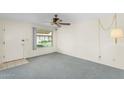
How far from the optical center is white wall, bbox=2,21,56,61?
4762mm

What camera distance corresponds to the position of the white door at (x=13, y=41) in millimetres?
4746

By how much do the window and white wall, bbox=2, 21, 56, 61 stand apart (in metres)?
0.68

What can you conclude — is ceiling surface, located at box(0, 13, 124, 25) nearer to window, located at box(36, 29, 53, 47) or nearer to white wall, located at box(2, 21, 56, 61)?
white wall, located at box(2, 21, 56, 61)

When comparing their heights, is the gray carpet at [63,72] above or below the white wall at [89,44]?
below

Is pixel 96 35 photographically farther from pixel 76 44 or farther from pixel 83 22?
pixel 76 44

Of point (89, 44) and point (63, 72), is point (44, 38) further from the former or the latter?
point (63, 72)

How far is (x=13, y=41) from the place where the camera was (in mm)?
5004

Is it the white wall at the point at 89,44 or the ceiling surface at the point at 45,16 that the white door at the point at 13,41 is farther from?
the white wall at the point at 89,44

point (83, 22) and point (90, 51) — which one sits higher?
point (83, 22)

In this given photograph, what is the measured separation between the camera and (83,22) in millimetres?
5234

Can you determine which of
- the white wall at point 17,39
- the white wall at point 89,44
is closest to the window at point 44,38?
the white wall at point 89,44

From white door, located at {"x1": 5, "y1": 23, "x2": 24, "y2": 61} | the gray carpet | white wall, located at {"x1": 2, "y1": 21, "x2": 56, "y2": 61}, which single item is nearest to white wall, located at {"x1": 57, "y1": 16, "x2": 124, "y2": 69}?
the gray carpet

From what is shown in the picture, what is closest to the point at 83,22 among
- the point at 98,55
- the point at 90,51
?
the point at 90,51
